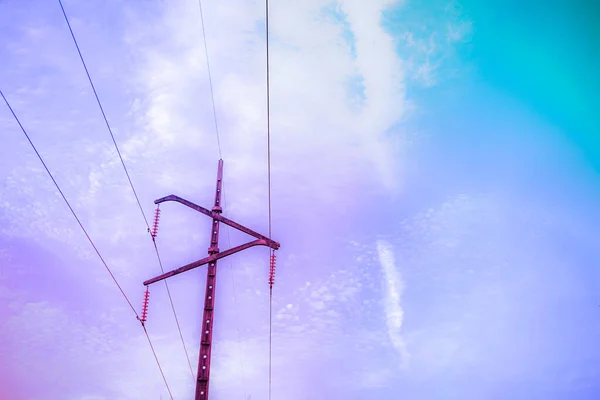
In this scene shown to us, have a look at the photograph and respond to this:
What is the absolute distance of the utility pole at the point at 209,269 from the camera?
12.6m

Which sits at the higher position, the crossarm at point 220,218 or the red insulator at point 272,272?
the crossarm at point 220,218

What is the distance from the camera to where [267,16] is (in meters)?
7.93

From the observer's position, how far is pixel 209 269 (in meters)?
14.1

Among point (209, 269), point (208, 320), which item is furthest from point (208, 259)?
point (208, 320)

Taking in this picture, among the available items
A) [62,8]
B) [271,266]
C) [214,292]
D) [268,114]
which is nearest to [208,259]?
[214,292]

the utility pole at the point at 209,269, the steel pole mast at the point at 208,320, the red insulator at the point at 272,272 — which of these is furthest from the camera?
the red insulator at the point at 272,272

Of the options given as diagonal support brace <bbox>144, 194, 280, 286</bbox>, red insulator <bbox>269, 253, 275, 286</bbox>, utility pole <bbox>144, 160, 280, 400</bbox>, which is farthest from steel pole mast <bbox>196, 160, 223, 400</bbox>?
red insulator <bbox>269, 253, 275, 286</bbox>

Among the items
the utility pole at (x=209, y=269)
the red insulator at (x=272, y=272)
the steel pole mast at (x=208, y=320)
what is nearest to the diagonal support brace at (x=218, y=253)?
the utility pole at (x=209, y=269)

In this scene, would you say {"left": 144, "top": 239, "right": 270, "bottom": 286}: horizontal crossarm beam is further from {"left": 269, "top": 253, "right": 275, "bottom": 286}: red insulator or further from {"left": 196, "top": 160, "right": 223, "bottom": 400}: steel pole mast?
{"left": 269, "top": 253, "right": 275, "bottom": 286}: red insulator

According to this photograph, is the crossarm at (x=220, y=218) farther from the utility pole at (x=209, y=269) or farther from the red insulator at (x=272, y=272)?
the red insulator at (x=272, y=272)

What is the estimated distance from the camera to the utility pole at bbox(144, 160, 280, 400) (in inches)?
497

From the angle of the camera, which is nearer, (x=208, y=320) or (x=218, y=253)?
(x=208, y=320)

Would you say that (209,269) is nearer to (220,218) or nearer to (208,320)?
(208,320)

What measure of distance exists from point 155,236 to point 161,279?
1.56 m
